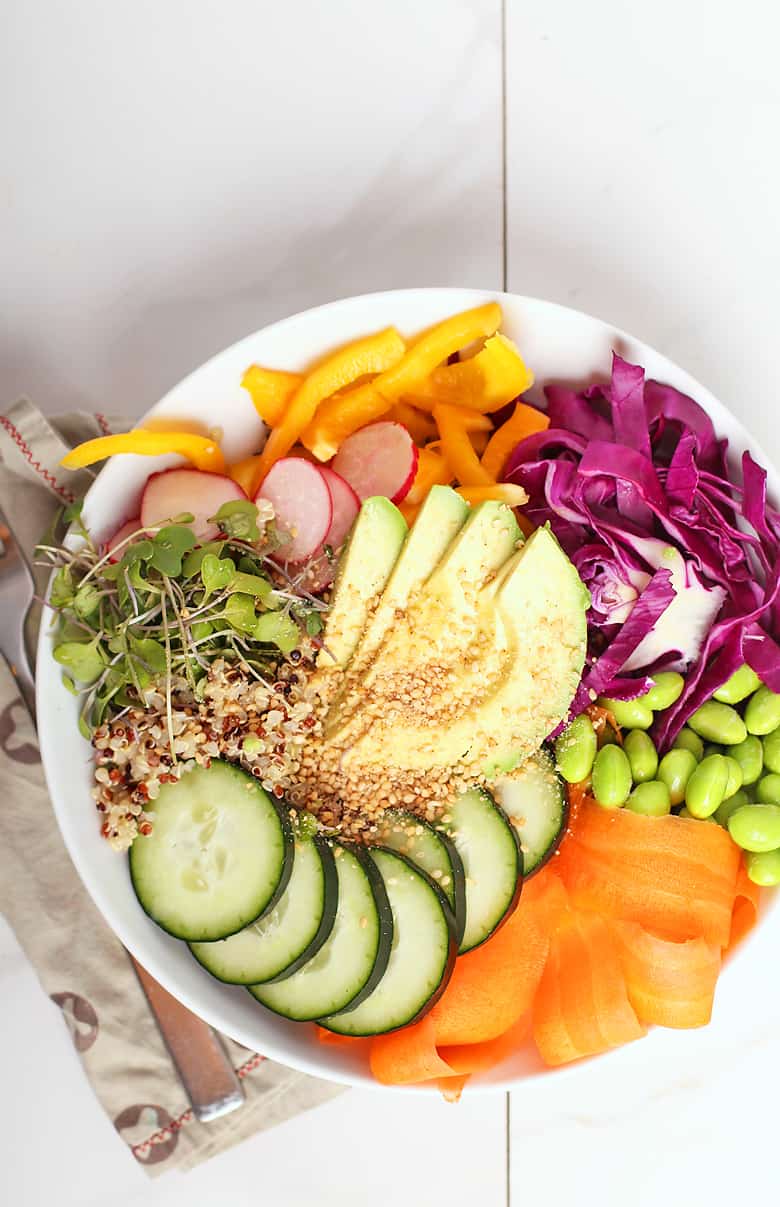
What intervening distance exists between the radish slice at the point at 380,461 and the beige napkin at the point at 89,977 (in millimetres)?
412

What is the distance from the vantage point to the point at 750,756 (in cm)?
171

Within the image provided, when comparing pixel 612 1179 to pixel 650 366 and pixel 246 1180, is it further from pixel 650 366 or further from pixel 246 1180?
pixel 650 366

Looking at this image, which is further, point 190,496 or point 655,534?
point 655,534

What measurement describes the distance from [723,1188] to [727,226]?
72.0 inches

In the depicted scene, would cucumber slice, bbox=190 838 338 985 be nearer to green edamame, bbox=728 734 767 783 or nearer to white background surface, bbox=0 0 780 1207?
white background surface, bbox=0 0 780 1207

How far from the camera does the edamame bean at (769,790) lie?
1696 millimetres

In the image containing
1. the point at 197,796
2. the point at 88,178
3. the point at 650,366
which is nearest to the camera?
the point at 197,796

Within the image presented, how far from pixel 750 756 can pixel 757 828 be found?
131 mm

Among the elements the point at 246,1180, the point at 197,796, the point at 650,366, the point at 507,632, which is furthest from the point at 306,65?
the point at 246,1180

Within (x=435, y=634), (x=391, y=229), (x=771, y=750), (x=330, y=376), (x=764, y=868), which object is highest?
(x=391, y=229)

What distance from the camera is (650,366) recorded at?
5.49 ft

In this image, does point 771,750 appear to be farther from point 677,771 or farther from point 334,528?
point 334,528

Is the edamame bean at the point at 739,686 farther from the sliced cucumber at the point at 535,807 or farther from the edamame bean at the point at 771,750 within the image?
the sliced cucumber at the point at 535,807

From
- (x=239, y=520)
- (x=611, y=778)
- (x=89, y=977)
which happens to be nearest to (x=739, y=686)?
(x=611, y=778)
